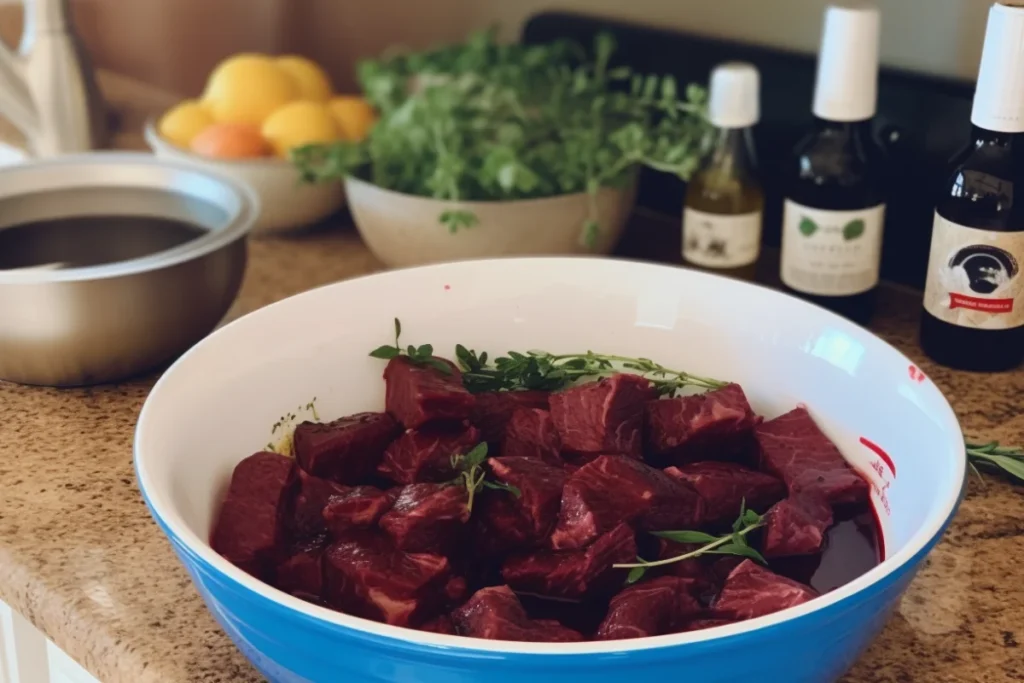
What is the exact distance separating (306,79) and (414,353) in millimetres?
730

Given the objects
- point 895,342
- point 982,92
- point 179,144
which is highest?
point 982,92

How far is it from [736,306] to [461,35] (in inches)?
39.2

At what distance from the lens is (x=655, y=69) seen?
4.77 ft

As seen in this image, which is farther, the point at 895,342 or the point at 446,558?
the point at 895,342

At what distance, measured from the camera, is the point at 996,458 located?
91cm

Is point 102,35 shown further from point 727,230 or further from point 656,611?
point 656,611

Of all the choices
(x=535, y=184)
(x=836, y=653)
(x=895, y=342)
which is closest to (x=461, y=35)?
(x=535, y=184)

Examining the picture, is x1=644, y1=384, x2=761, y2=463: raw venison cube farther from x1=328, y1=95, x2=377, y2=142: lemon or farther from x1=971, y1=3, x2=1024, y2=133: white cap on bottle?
x1=328, y1=95, x2=377, y2=142: lemon

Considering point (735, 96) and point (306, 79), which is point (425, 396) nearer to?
point (735, 96)

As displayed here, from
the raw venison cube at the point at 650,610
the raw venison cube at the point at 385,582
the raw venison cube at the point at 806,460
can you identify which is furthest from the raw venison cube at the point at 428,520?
the raw venison cube at the point at 806,460

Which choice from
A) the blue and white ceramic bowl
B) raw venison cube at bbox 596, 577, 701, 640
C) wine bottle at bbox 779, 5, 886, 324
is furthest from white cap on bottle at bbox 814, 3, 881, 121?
raw venison cube at bbox 596, 577, 701, 640

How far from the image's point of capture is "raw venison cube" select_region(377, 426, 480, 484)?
32.3 inches

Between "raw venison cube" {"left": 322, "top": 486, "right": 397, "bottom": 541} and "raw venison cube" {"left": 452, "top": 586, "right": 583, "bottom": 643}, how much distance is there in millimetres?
94

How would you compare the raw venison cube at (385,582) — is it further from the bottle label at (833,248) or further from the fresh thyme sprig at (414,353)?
the bottle label at (833,248)
